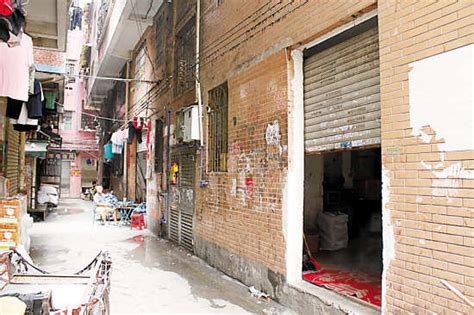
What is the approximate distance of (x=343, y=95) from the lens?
16.5 feet

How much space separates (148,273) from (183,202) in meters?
2.78

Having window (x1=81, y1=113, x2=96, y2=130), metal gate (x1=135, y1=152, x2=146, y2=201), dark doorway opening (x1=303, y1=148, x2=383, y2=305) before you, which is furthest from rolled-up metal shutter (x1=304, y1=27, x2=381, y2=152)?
window (x1=81, y1=113, x2=96, y2=130)

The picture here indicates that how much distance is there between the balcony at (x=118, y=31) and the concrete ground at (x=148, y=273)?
7772mm

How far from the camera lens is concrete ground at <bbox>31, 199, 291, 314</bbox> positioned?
5.71 m

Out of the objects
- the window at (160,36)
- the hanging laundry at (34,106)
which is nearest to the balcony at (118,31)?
the window at (160,36)

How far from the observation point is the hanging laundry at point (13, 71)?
19.0ft

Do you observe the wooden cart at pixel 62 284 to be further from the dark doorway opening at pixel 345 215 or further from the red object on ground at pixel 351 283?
the dark doorway opening at pixel 345 215

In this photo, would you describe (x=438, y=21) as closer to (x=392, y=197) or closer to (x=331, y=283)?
(x=392, y=197)

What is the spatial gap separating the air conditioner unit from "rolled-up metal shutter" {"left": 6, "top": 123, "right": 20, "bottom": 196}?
493 centimetres

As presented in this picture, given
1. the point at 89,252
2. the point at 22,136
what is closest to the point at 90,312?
the point at 89,252

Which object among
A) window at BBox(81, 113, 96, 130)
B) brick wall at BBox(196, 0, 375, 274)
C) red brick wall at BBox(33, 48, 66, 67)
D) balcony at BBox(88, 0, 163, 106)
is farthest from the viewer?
window at BBox(81, 113, 96, 130)

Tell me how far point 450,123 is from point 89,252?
900 centimetres

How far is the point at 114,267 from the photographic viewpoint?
323 inches

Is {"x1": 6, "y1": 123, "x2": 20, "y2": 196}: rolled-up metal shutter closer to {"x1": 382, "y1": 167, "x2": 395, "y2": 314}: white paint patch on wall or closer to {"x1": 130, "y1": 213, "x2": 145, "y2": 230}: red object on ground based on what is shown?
{"x1": 130, "y1": 213, "x2": 145, "y2": 230}: red object on ground
